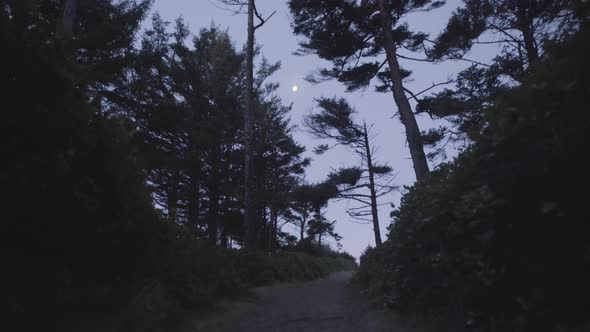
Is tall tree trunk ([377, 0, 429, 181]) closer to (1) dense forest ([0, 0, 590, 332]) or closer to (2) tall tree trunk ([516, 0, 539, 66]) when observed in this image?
(2) tall tree trunk ([516, 0, 539, 66])

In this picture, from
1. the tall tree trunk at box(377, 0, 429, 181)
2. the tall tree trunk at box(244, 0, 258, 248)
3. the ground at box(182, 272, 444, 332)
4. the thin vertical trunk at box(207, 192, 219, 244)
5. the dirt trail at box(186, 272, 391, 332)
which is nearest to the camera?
the ground at box(182, 272, 444, 332)

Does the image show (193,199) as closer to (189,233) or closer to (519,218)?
(189,233)

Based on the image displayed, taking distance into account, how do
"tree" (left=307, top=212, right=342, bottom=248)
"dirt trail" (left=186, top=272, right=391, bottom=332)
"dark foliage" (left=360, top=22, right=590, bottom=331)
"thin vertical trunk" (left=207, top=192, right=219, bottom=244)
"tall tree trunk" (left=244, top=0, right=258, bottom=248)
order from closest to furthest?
"dark foliage" (left=360, top=22, right=590, bottom=331), "dirt trail" (left=186, top=272, right=391, bottom=332), "tall tree trunk" (left=244, top=0, right=258, bottom=248), "thin vertical trunk" (left=207, top=192, right=219, bottom=244), "tree" (left=307, top=212, right=342, bottom=248)

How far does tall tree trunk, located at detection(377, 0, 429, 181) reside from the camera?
9.91 m

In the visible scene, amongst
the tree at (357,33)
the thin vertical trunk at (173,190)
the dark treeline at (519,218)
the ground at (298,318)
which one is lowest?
the ground at (298,318)

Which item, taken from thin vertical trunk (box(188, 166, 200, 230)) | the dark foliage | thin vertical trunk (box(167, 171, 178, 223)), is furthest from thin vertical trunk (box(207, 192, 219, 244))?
the dark foliage

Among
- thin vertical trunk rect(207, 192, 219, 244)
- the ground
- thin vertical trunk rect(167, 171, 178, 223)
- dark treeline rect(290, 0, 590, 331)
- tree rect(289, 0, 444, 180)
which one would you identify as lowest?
the ground

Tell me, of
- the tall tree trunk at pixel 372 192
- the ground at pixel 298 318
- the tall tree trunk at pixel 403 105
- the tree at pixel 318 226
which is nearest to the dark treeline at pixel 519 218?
the ground at pixel 298 318

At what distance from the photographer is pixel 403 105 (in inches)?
413

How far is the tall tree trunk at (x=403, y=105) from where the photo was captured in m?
9.91

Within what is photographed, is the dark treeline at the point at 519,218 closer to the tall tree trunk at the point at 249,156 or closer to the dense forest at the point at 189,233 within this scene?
the dense forest at the point at 189,233

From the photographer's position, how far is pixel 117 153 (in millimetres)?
3561

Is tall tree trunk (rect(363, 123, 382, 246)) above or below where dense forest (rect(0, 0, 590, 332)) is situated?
above

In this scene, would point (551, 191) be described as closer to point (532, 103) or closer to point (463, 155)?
point (532, 103)
